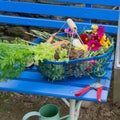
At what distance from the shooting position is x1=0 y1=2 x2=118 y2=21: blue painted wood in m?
2.48

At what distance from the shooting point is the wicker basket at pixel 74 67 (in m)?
1.74

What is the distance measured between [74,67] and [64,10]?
35.4 inches

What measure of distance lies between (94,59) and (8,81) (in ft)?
1.62

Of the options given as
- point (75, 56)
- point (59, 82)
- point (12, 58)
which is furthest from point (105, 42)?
point (12, 58)

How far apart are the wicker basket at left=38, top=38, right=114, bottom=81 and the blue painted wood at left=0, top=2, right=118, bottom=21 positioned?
684mm

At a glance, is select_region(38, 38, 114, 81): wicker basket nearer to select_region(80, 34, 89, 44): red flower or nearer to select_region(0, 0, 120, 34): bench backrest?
select_region(80, 34, 89, 44): red flower

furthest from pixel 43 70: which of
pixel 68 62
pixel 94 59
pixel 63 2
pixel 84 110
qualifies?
pixel 63 2

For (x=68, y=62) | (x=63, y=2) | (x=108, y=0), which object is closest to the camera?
(x=68, y=62)

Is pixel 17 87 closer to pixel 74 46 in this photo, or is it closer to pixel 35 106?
pixel 74 46

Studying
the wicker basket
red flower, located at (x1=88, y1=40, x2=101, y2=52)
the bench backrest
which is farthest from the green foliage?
the bench backrest

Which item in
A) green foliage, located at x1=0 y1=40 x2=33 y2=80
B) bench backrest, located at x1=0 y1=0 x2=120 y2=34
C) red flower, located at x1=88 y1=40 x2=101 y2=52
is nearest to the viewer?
green foliage, located at x1=0 y1=40 x2=33 y2=80

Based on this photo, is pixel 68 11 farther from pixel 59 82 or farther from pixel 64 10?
pixel 59 82

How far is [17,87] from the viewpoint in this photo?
1857 millimetres

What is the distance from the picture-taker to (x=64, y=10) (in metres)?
2.57
